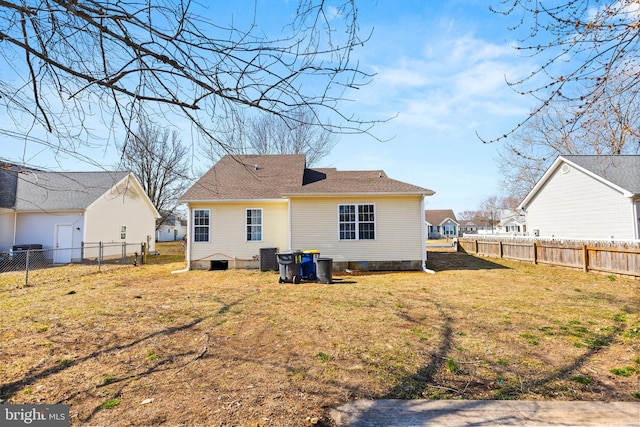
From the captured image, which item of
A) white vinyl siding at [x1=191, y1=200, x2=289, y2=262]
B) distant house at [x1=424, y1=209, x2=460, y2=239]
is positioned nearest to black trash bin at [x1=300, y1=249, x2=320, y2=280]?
white vinyl siding at [x1=191, y1=200, x2=289, y2=262]

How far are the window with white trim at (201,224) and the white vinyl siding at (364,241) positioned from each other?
3.74 metres

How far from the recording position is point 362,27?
2674mm

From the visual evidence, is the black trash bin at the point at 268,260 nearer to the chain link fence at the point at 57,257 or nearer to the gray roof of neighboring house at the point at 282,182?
the gray roof of neighboring house at the point at 282,182

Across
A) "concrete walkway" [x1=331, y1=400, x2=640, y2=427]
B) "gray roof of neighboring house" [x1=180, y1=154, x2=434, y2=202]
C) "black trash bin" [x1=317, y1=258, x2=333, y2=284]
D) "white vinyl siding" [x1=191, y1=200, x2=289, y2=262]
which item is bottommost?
"concrete walkway" [x1=331, y1=400, x2=640, y2=427]

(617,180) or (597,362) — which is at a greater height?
(617,180)

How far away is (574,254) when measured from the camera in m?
13.0

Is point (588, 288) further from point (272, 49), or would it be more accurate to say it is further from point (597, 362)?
point (272, 49)

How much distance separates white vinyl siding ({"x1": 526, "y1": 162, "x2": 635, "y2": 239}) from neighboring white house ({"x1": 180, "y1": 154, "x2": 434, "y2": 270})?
991 cm

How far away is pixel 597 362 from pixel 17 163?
24.1 ft

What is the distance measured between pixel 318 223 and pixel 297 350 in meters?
8.55

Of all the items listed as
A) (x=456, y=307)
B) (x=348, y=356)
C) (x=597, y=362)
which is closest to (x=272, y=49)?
(x=348, y=356)

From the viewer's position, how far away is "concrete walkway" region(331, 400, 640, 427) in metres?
2.82

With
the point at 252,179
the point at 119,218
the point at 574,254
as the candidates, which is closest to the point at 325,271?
the point at 252,179

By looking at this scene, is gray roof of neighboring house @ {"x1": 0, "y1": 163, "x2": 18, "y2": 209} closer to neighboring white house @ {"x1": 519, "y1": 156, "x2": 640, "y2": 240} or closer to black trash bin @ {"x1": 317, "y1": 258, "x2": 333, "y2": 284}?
black trash bin @ {"x1": 317, "y1": 258, "x2": 333, "y2": 284}
